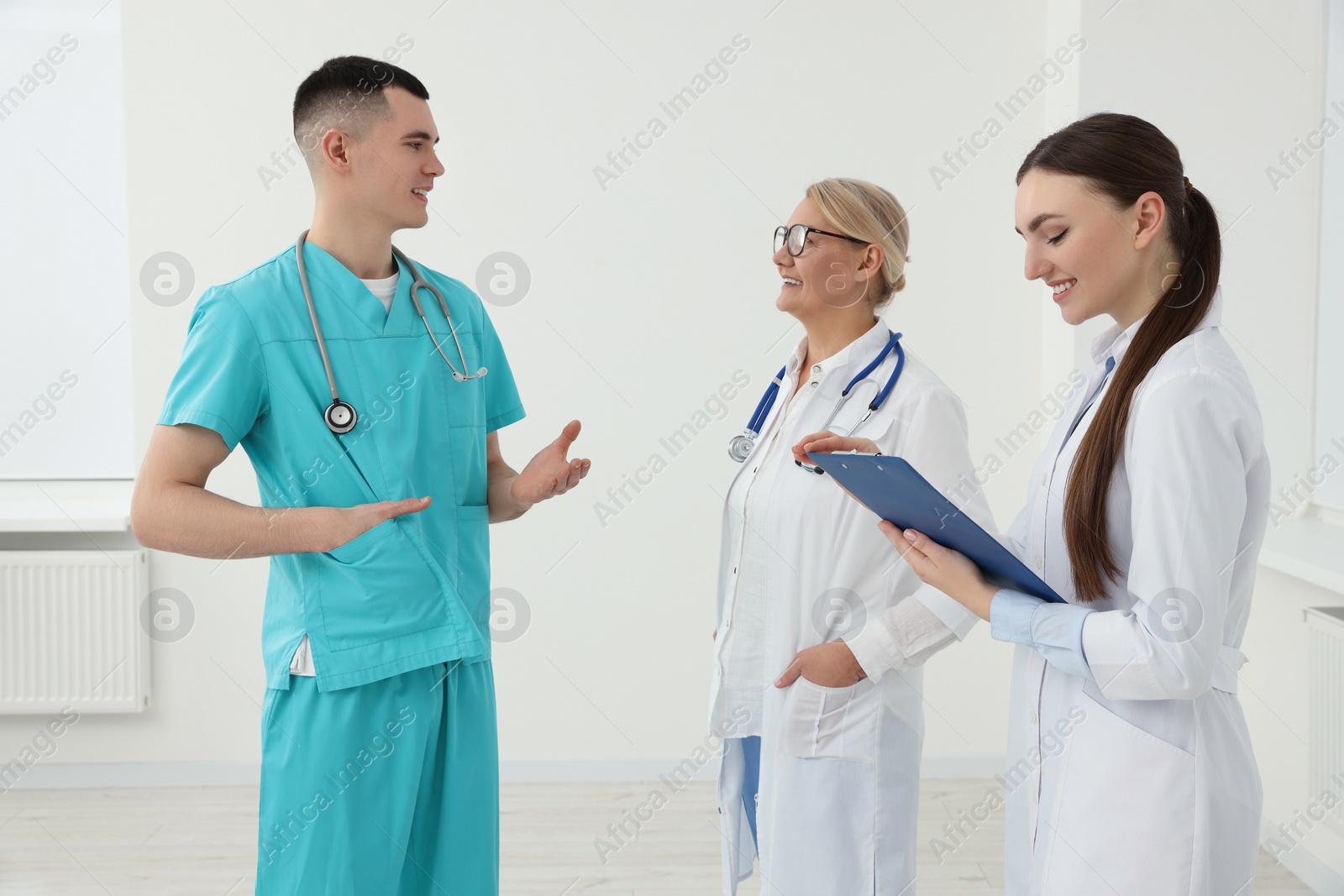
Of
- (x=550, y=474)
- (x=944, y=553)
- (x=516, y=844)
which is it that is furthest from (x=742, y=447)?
(x=516, y=844)

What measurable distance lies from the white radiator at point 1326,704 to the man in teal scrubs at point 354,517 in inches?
82.2

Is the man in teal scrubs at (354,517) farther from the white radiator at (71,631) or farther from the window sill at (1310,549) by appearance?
the white radiator at (71,631)

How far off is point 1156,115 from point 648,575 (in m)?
2.16

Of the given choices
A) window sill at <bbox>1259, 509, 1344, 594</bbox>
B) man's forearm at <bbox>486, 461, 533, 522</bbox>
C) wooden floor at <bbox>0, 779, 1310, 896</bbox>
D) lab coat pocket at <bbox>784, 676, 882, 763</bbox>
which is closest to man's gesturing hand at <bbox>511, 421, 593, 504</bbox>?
man's forearm at <bbox>486, 461, 533, 522</bbox>

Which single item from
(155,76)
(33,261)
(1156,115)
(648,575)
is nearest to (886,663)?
(648,575)

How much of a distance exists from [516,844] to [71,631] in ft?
5.44

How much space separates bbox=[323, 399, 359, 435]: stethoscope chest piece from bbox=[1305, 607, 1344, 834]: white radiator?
2.35m

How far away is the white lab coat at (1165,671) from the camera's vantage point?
1030 mm

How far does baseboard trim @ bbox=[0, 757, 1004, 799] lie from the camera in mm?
3369

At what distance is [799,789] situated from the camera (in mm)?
1644

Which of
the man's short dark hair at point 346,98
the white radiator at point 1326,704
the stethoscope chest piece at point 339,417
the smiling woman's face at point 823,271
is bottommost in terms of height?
the white radiator at point 1326,704

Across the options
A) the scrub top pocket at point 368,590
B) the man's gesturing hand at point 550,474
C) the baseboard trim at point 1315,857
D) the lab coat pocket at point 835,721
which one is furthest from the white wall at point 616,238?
A: the scrub top pocket at point 368,590

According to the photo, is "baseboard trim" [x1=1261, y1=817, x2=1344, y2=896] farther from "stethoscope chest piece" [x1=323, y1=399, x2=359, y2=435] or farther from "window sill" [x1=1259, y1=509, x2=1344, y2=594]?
"stethoscope chest piece" [x1=323, y1=399, x2=359, y2=435]

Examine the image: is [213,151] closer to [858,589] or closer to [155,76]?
[155,76]
